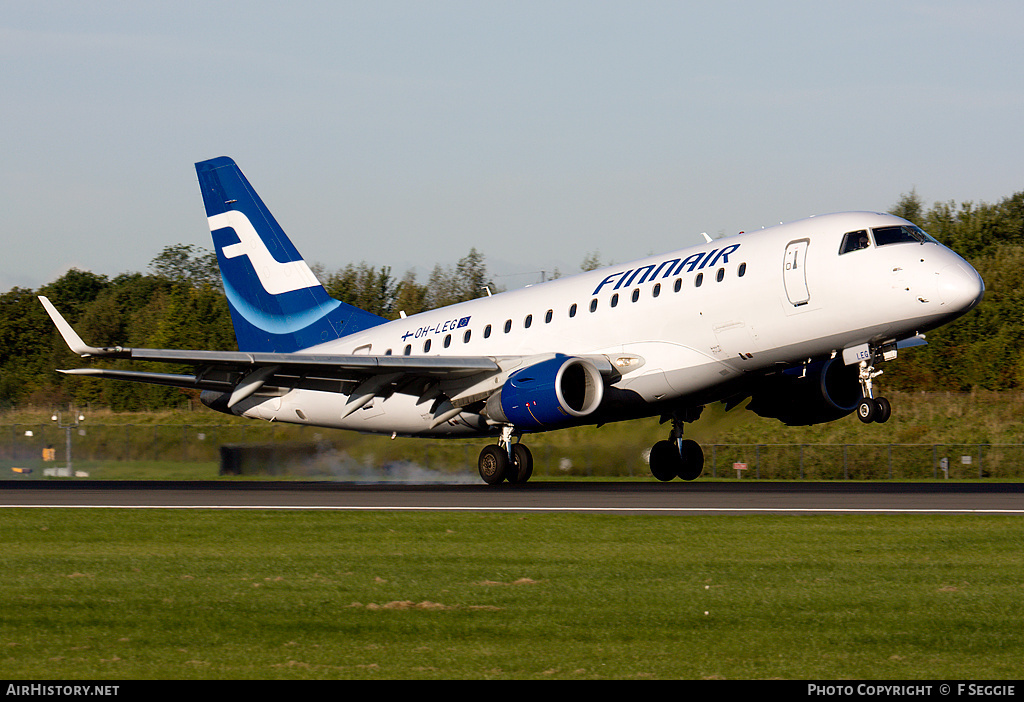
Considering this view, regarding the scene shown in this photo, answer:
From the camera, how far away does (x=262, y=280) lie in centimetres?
3438

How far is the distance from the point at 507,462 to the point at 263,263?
35.9ft

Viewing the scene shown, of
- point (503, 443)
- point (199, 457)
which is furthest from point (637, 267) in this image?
point (199, 457)

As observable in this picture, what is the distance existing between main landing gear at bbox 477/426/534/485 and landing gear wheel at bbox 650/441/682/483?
157 inches

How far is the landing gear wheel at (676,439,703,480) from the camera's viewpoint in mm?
30031

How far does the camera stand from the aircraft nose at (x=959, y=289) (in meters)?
21.9

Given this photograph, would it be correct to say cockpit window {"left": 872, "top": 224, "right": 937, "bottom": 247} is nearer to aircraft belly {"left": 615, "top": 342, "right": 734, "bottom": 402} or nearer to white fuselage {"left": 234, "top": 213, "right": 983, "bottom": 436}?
white fuselage {"left": 234, "top": 213, "right": 983, "bottom": 436}

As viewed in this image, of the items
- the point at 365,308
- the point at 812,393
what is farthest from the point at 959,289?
the point at 365,308

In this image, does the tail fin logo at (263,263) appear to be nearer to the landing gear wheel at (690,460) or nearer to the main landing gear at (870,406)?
the landing gear wheel at (690,460)

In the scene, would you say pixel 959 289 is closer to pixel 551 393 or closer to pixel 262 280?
pixel 551 393

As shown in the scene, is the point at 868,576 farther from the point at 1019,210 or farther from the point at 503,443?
the point at 1019,210

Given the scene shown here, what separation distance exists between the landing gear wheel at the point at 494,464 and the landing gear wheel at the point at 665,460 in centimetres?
456

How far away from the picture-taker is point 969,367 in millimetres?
60750

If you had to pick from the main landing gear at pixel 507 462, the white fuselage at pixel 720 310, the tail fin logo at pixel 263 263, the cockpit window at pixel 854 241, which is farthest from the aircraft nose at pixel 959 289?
the tail fin logo at pixel 263 263

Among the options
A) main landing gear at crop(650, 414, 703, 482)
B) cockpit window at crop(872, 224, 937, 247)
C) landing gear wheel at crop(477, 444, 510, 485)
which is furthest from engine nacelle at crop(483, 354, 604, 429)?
cockpit window at crop(872, 224, 937, 247)
